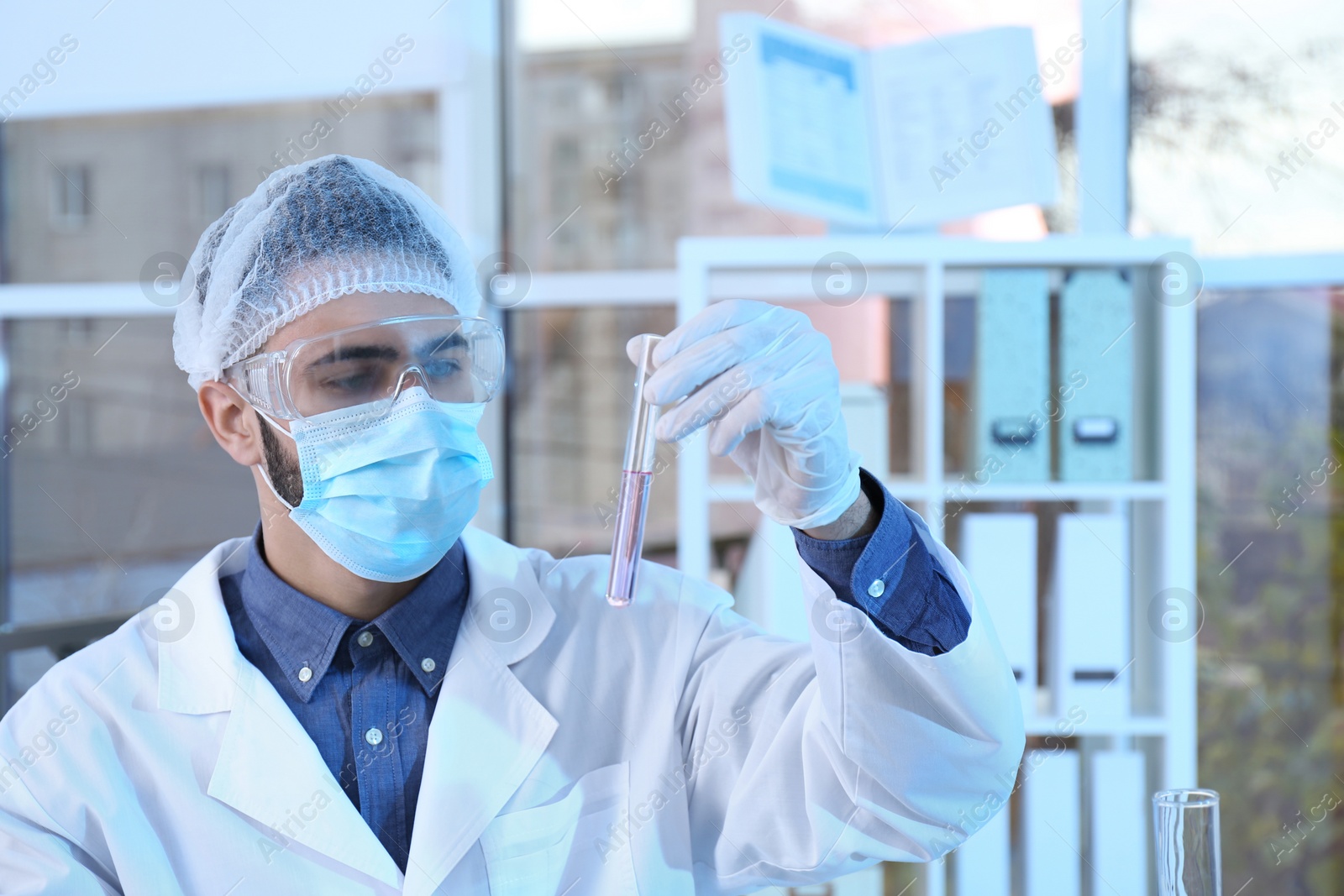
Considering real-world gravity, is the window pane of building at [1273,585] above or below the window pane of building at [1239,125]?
below

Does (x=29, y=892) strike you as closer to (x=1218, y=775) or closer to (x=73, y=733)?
(x=73, y=733)

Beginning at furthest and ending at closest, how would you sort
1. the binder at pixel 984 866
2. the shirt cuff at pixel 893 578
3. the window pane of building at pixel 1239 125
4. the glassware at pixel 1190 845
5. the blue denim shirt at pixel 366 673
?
1. the window pane of building at pixel 1239 125
2. the binder at pixel 984 866
3. the blue denim shirt at pixel 366 673
4. the shirt cuff at pixel 893 578
5. the glassware at pixel 1190 845

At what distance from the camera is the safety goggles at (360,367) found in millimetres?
1183

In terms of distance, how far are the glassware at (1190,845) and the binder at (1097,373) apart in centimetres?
132

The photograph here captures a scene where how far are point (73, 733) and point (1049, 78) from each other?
2232mm

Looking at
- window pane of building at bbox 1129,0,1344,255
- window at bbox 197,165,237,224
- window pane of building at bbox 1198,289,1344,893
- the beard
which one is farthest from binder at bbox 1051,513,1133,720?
window at bbox 197,165,237,224

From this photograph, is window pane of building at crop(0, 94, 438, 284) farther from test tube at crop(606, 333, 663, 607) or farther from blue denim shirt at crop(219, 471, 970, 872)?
test tube at crop(606, 333, 663, 607)

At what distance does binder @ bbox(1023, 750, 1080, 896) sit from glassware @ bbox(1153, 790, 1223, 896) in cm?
130

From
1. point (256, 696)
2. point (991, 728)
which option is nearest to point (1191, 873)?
point (991, 728)

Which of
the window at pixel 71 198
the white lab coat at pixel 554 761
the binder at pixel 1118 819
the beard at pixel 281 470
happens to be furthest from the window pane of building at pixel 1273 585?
the window at pixel 71 198

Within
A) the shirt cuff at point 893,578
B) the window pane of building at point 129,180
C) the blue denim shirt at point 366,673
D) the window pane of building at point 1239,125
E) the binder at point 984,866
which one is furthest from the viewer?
the window pane of building at point 129,180

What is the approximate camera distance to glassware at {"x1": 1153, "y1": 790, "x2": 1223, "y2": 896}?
81 centimetres

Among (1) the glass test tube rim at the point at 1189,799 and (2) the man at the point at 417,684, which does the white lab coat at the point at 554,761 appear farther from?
(1) the glass test tube rim at the point at 1189,799

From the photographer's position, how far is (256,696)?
1159mm
